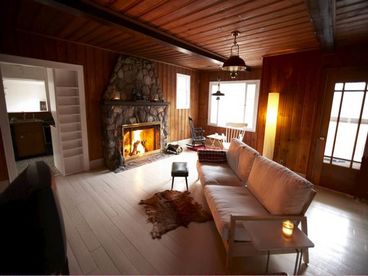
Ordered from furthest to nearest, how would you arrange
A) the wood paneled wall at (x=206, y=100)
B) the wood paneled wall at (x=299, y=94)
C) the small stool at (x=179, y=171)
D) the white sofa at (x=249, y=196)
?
the wood paneled wall at (x=206, y=100), the wood paneled wall at (x=299, y=94), the small stool at (x=179, y=171), the white sofa at (x=249, y=196)

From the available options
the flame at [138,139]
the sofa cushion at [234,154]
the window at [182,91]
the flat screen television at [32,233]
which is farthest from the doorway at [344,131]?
the flat screen television at [32,233]

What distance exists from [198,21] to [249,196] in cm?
246

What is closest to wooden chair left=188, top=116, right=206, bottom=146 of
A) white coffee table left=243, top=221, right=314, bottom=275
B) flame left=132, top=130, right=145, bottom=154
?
flame left=132, top=130, right=145, bottom=154

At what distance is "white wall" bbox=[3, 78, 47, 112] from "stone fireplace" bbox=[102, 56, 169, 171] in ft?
10.3

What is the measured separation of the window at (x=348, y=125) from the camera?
3234 mm

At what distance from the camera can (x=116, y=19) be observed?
2498mm

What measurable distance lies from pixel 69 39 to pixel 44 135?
112 inches

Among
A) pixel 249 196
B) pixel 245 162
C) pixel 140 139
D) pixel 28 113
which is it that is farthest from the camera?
pixel 28 113

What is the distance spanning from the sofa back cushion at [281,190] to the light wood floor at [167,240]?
0.59 metres

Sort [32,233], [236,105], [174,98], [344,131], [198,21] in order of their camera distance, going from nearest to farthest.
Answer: [32,233]
[198,21]
[344,131]
[174,98]
[236,105]

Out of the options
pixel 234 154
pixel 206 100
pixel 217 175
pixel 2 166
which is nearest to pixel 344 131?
pixel 234 154

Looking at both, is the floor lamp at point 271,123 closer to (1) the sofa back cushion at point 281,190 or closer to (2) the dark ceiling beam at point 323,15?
(2) the dark ceiling beam at point 323,15

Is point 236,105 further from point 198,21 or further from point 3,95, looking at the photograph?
point 3,95

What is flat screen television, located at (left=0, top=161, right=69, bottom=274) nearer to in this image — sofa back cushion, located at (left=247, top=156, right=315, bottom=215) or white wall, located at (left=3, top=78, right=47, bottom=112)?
sofa back cushion, located at (left=247, top=156, right=315, bottom=215)
